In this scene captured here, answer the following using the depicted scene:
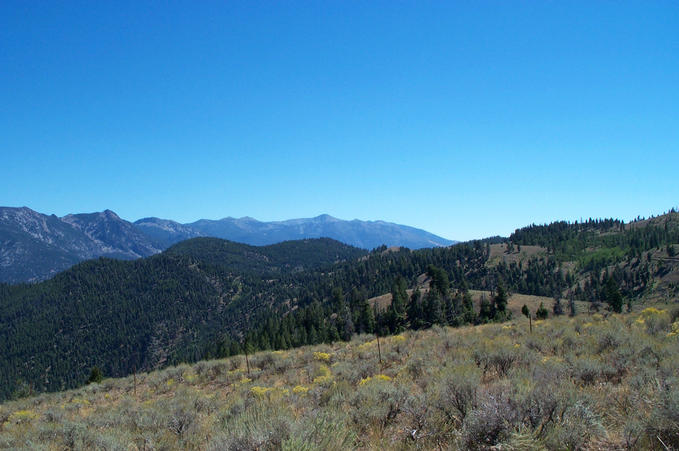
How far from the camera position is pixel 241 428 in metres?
5.54

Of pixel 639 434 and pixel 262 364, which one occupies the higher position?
pixel 639 434

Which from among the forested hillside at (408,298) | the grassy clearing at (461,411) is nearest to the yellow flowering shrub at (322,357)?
the grassy clearing at (461,411)

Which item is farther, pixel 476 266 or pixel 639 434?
pixel 476 266

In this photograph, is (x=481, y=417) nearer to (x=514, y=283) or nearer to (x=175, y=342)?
(x=514, y=283)

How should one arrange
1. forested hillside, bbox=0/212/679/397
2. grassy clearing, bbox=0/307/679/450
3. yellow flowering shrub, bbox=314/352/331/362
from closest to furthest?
grassy clearing, bbox=0/307/679/450 < yellow flowering shrub, bbox=314/352/331/362 < forested hillside, bbox=0/212/679/397

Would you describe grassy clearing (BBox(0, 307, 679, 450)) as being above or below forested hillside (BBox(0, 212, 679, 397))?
above

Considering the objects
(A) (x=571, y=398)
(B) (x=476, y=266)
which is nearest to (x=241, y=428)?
(A) (x=571, y=398)

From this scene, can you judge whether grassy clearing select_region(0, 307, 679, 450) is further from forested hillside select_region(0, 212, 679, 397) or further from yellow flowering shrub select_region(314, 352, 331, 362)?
forested hillside select_region(0, 212, 679, 397)

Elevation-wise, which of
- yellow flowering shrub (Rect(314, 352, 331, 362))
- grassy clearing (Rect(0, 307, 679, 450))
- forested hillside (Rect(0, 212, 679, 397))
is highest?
grassy clearing (Rect(0, 307, 679, 450))

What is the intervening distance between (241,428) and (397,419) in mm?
3576

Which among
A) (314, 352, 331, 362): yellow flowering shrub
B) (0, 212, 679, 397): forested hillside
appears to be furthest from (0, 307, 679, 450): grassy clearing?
(0, 212, 679, 397): forested hillside

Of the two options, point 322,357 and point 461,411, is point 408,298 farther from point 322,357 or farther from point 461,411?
point 461,411

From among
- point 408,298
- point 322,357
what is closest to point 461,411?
point 322,357

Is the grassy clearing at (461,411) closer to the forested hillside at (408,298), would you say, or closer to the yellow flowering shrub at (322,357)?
the yellow flowering shrub at (322,357)
